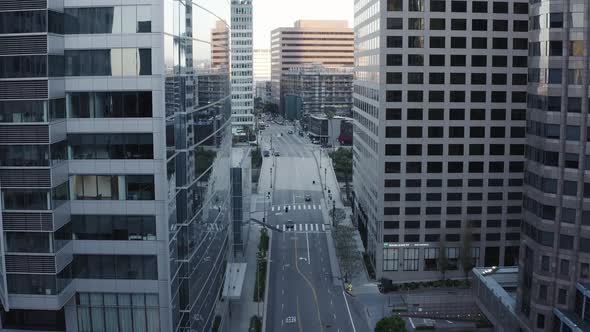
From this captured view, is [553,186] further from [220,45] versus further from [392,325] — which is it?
[220,45]

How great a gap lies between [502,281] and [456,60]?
90.9 feet

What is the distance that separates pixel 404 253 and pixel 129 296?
4829 cm

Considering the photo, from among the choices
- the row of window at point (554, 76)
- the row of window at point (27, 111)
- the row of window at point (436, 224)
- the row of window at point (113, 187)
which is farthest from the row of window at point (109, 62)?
the row of window at point (436, 224)

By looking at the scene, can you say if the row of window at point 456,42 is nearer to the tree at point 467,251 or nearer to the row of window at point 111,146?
the tree at point 467,251

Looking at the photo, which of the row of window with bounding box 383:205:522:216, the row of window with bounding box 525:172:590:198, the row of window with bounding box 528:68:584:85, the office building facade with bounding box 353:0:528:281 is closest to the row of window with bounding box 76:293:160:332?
the row of window with bounding box 525:172:590:198

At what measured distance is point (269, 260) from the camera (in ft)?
293

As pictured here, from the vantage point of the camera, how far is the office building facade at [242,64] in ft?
618

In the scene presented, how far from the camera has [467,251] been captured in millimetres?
78375

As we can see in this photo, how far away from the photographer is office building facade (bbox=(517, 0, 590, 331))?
51500 mm

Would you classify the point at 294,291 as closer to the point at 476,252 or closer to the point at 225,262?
the point at 225,262

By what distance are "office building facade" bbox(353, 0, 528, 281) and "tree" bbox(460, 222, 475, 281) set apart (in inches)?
8.0

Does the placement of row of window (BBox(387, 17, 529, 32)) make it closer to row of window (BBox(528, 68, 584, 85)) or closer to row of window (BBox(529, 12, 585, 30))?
row of window (BBox(529, 12, 585, 30))

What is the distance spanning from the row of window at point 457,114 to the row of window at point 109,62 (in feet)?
154

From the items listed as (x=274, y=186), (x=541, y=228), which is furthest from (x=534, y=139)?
(x=274, y=186)
